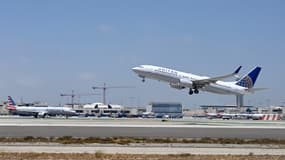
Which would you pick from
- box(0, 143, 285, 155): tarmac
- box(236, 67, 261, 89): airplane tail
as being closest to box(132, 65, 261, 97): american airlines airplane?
box(236, 67, 261, 89): airplane tail

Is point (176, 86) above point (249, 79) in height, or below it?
below

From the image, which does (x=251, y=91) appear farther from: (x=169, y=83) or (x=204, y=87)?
(x=169, y=83)

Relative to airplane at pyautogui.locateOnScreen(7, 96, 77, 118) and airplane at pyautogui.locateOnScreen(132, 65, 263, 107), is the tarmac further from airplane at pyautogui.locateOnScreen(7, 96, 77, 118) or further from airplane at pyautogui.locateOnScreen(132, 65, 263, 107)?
airplane at pyautogui.locateOnScreen(7, 96, 77, 118)

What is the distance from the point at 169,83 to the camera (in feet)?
307

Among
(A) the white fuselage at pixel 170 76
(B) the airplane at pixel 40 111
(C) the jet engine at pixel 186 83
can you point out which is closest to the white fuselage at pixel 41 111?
(B) the airplane at pixel 40 111

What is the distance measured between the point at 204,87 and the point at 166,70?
27.2 feet

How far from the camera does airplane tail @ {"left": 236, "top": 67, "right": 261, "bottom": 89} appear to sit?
10762 cm

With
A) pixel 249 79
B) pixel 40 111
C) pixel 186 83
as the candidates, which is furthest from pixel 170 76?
pixel 40 111

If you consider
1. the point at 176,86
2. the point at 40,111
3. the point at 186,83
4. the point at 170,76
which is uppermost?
the point at 170,76

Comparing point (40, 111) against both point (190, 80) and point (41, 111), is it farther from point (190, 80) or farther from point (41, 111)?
point (190, 80)

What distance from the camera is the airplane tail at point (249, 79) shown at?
4237 inches

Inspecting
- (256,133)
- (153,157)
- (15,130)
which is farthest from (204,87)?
(153,157)

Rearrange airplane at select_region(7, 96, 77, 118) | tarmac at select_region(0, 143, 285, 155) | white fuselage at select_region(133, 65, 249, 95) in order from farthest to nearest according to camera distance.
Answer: airplane at select_region(7, 96, 77, 118) < white fuselage at select_region(133, 65, 249, 95) < tarmac at select_region(0, 143, 285, 155)

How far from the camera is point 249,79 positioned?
358 ft
